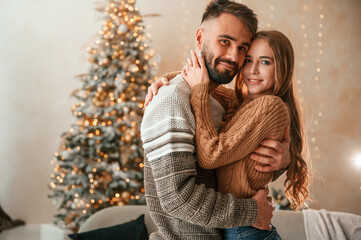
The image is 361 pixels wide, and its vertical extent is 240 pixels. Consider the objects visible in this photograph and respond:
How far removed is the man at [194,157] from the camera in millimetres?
1365

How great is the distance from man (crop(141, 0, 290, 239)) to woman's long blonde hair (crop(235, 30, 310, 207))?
13 cm

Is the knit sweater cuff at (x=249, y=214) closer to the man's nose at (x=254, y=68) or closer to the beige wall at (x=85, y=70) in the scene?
the man's nose at (x=254, y=68)

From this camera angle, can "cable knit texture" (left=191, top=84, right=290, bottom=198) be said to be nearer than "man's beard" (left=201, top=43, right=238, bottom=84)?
Yes

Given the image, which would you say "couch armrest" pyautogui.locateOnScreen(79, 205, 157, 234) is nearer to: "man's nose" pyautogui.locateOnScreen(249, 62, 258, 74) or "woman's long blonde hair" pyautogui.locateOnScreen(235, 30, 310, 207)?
"woman's long blonde hair" pyautogui.locateOnScreen(235, 30, 310, 207)

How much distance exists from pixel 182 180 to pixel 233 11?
81 cm

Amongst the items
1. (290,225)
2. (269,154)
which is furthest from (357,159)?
(269,154)

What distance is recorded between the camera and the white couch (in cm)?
277

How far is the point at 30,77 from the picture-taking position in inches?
206

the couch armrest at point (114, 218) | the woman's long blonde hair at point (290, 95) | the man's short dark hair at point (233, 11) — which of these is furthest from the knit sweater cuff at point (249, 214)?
the couch armrest at point (114, 218)

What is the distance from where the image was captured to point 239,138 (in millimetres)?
1411

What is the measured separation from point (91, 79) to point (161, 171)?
2950 millimetres

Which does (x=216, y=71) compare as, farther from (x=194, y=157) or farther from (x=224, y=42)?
(x=194, y=157)

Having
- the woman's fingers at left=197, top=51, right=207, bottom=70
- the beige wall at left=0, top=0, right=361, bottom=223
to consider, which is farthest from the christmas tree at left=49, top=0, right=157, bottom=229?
the woman's fingers at left=197, top=51, right=207, bottom=70

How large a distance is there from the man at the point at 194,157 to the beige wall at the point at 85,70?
137 inches
